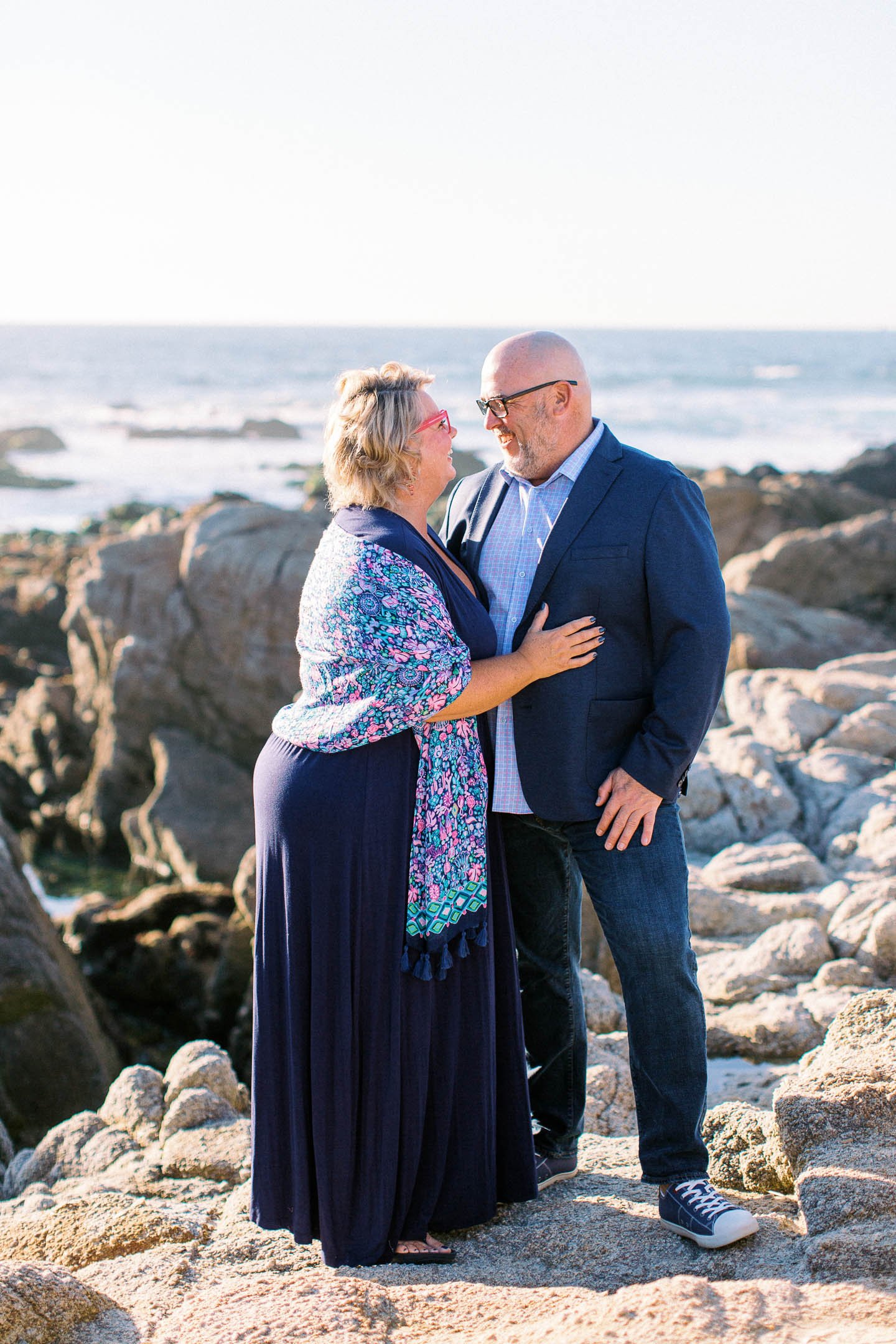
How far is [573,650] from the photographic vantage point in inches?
119

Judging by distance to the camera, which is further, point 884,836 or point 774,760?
point 774,760

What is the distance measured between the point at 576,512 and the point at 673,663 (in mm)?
456

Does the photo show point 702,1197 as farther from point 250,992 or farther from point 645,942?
point 250,992

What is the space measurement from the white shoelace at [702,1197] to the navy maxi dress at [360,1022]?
1.59 ft

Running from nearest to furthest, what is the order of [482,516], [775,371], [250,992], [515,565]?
[515,565]
[482,516]
[250,992]
[775,371]

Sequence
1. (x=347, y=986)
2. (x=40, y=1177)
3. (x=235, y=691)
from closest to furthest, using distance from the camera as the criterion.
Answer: (x=347, y=986) < (x=40, y=1177) < (x=235, y=691)

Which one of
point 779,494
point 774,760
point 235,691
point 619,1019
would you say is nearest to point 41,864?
point 235,691

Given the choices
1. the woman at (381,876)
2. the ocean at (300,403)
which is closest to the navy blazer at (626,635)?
the woman at (381,876)

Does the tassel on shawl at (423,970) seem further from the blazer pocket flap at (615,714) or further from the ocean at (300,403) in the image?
the ocean at (300,403)

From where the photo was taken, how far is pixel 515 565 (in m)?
3.23

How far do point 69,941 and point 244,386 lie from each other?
5711 centimetres

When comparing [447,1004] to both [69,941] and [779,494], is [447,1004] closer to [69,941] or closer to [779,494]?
[69,941]

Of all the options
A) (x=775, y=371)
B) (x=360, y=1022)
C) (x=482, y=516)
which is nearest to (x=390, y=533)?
(x=482, y=516)

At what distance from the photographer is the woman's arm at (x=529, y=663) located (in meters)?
2.94
